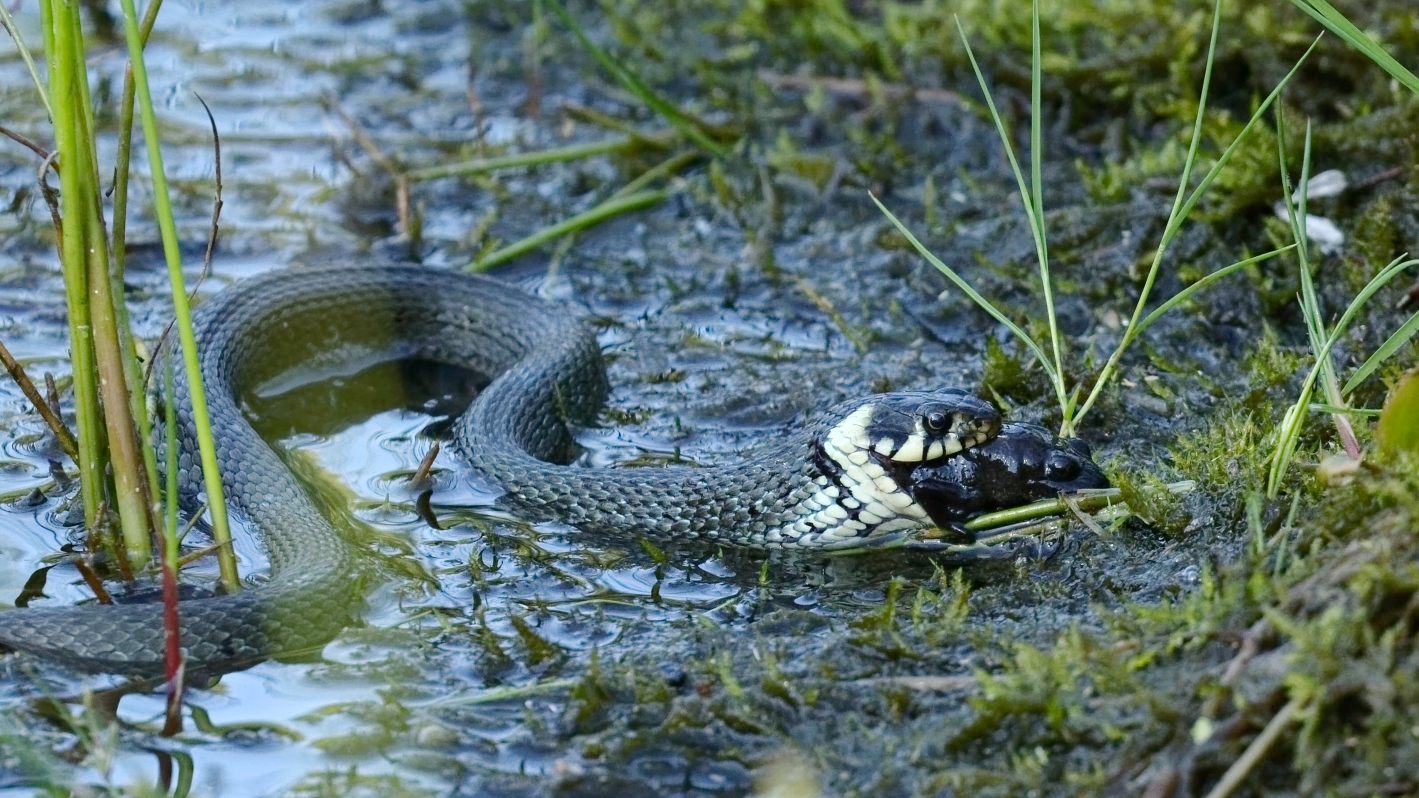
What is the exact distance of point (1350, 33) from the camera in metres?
3.53

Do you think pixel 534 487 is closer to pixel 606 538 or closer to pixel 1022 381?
pixel 606 538

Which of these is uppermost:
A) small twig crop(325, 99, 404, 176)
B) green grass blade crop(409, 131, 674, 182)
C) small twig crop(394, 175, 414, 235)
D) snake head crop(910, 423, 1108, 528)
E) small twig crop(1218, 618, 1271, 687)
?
small twig crop(325, 99, 404, 176)

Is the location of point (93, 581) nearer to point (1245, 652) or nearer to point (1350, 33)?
point (1245, 652)

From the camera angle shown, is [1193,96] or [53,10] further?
[1193,96]

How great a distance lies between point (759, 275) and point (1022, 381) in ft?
4.76

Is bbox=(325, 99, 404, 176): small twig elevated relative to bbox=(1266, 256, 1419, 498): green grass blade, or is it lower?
elevated

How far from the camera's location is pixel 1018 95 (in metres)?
6.30

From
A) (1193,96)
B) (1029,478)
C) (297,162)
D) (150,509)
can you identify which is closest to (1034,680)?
(1029,478)

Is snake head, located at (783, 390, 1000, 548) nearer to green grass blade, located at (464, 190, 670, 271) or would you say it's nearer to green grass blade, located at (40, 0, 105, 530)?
green grass blade, located at (40, 0, 105, 530)

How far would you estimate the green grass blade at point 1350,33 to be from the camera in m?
3.49

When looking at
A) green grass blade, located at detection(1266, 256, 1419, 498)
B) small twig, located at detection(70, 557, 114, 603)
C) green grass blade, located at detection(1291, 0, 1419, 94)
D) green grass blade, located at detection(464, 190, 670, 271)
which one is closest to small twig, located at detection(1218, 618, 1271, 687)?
green grass blade, located at detection(1266, 256, 1419, 498)

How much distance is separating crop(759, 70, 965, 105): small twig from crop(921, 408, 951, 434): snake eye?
8.74 feet

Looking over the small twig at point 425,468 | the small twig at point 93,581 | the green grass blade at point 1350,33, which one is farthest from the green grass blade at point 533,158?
the green grass blade at point 1350,33

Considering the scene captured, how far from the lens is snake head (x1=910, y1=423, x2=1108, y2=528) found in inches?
157
